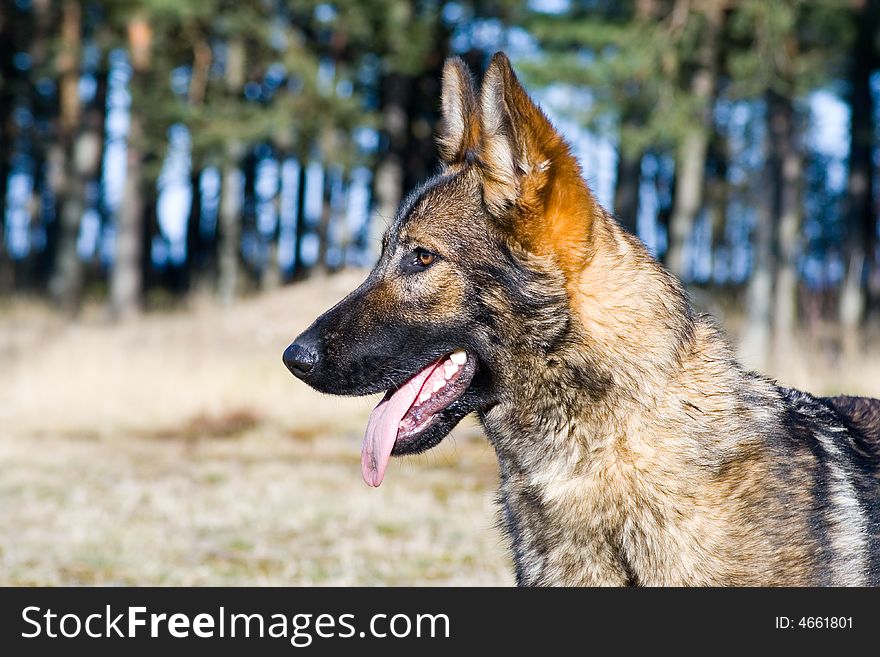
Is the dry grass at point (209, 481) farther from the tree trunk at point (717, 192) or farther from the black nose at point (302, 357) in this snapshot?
the tree trunk at point (717, 192)

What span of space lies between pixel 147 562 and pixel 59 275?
61.2 ft

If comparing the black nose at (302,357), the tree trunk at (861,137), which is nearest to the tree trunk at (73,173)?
the tree trunk at (861,137)

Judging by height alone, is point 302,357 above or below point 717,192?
below

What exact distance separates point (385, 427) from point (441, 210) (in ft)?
2.63

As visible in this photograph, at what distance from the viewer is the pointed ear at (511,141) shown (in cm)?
299

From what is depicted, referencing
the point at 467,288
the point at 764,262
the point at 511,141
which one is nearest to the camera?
the point at 511,141

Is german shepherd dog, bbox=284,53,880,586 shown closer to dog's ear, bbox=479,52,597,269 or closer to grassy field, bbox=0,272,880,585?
dog's ear, bbox=479,52,597,269

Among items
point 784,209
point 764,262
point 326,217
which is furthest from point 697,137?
point 326,217

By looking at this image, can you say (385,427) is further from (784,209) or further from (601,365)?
(784,209)

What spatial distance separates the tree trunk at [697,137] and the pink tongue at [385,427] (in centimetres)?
1216

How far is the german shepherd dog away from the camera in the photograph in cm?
294

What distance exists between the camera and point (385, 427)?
3322 mm

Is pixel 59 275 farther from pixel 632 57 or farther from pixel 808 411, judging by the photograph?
pixel 808 411

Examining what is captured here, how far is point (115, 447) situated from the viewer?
391 inches
